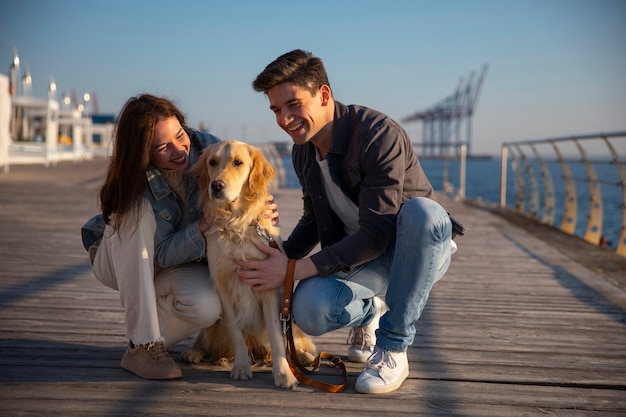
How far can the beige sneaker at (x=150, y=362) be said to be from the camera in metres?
2.39

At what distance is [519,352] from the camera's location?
110 inches

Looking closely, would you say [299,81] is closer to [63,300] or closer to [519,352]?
[519,352]

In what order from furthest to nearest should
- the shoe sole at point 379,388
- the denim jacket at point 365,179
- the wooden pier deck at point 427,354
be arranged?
the denim jacket at point 365,179, the shoe sole at point 379,388, the wooden pier deck at point 427,354

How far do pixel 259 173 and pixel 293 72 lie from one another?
44cm

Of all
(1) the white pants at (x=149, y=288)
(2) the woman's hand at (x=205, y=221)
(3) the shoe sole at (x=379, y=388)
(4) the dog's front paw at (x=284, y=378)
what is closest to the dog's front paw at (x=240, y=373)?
(4) the dog's front paw at (x=284, y=378)

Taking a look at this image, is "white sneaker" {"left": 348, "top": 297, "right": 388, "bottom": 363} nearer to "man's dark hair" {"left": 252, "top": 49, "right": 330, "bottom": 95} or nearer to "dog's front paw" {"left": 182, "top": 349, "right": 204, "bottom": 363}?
"dog's front paw" {"left": 182, "top": 349, "right": 204, "bottom": 363}

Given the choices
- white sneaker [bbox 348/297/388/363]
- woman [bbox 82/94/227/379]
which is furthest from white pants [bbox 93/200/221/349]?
white sneaker [bbox 348/297/388/363]

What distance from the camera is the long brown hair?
2.46m

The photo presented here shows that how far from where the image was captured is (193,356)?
2627 mm

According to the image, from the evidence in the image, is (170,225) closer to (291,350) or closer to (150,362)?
(150,362)

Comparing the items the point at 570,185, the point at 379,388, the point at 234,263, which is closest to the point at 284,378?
the point at 379,388

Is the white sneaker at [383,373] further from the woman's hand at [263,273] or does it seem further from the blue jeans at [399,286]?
the woman's hand at [263,273]

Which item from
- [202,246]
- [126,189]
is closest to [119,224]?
[126,189]

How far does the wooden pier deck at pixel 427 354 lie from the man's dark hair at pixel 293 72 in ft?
3.42
